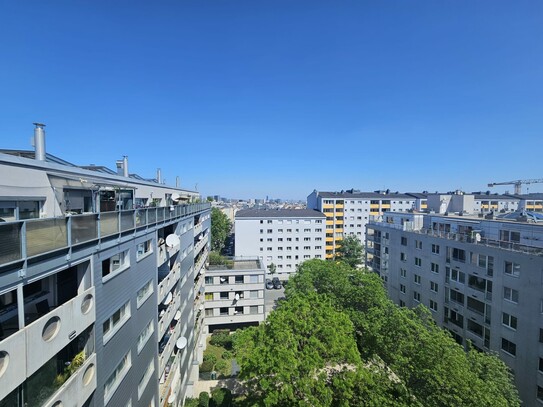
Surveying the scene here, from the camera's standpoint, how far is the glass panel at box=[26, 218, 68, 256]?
5672mm

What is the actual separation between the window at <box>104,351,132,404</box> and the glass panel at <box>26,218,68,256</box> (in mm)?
6296

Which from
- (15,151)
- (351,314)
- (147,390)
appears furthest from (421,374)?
(15,151)

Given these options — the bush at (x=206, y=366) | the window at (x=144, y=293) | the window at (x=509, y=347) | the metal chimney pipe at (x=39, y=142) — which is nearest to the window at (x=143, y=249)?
the window at (x=144, y=293)

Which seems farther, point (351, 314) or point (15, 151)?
point (351, 314)

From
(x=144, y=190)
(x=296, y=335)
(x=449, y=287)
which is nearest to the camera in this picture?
(x=296, y=335)

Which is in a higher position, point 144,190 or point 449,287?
point 144,190

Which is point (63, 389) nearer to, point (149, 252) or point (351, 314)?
point (149, 252)

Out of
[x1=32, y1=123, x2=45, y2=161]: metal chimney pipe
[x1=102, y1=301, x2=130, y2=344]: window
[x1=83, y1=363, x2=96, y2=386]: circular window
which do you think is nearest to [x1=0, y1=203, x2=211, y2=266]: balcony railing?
[x1=102, y1=301, x2=130, y2=344]: window

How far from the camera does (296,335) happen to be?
51.4 ft

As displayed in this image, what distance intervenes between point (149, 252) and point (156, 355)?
611cm

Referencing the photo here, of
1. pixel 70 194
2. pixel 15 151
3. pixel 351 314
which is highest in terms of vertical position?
pixel 15 151

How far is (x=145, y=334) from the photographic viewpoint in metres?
13.4

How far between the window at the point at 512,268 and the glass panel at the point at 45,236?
2850 centimetres

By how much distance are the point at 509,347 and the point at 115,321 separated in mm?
28064
